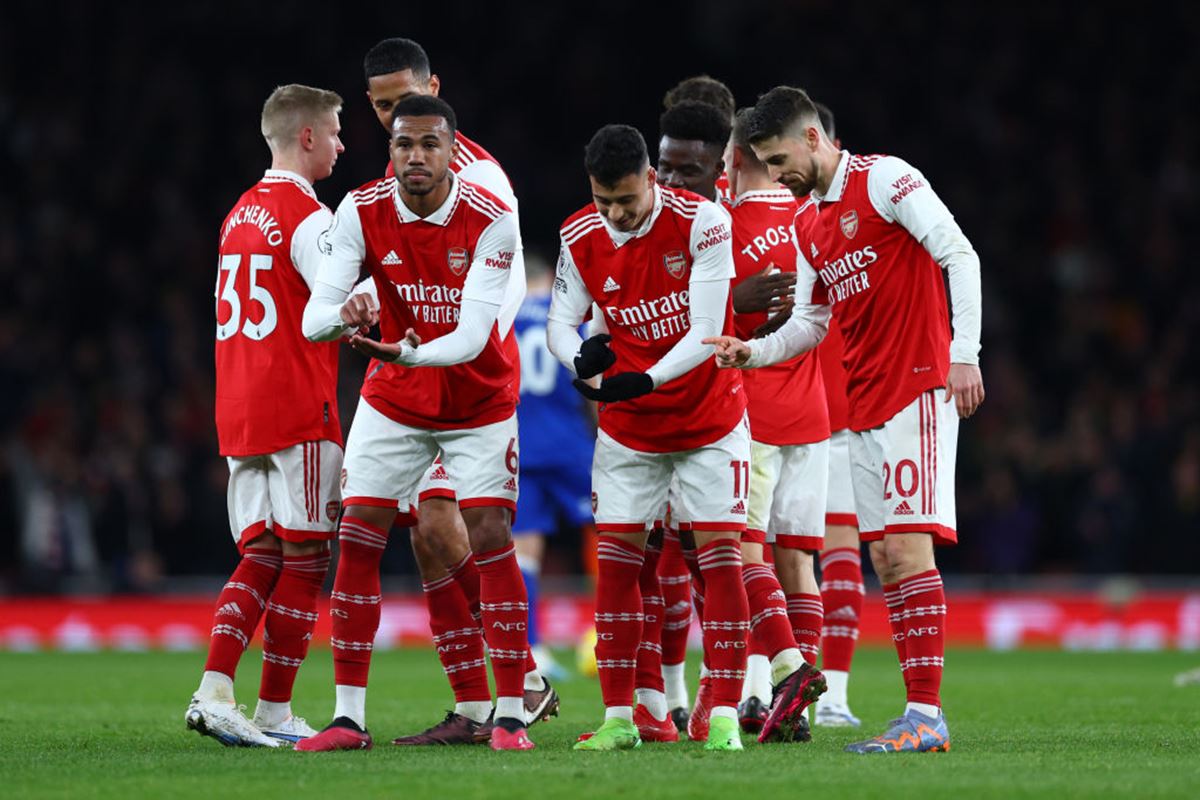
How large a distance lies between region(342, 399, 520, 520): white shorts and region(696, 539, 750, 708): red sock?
2.69 ft

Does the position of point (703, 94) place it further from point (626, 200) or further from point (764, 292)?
point (626, 200)

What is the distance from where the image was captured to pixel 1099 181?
20516 millimetres

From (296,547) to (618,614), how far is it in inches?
52.5

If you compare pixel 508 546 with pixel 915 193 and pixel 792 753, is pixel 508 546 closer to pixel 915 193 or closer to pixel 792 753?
pixel 792 753

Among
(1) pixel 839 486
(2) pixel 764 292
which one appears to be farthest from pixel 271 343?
(1) pixel 839 486

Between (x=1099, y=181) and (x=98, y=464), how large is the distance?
11.8m

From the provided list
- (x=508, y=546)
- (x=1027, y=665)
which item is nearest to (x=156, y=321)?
(x=1027, y=665)

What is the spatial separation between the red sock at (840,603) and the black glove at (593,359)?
2287 mm

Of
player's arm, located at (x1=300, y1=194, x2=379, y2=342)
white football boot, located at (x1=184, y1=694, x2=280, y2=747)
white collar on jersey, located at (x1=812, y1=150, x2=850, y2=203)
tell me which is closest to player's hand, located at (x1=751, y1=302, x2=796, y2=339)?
white collar on jersey, located at (x1=812, y1=150, x2=850, y2=203)

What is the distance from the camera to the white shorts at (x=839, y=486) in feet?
27.8

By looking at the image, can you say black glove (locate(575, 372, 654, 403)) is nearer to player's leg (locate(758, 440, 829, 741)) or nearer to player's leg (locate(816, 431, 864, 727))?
player's leg (locate(758, 440, 829, 741))

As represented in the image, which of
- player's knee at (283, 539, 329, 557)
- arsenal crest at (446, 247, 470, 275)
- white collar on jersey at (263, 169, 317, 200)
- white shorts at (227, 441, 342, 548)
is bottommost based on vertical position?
player's knee at (283, 539, 329, 557)

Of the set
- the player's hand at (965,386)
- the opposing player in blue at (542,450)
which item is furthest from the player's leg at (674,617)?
the opposing player in blue at (542,450)

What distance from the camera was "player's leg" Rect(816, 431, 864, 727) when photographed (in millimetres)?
8117
